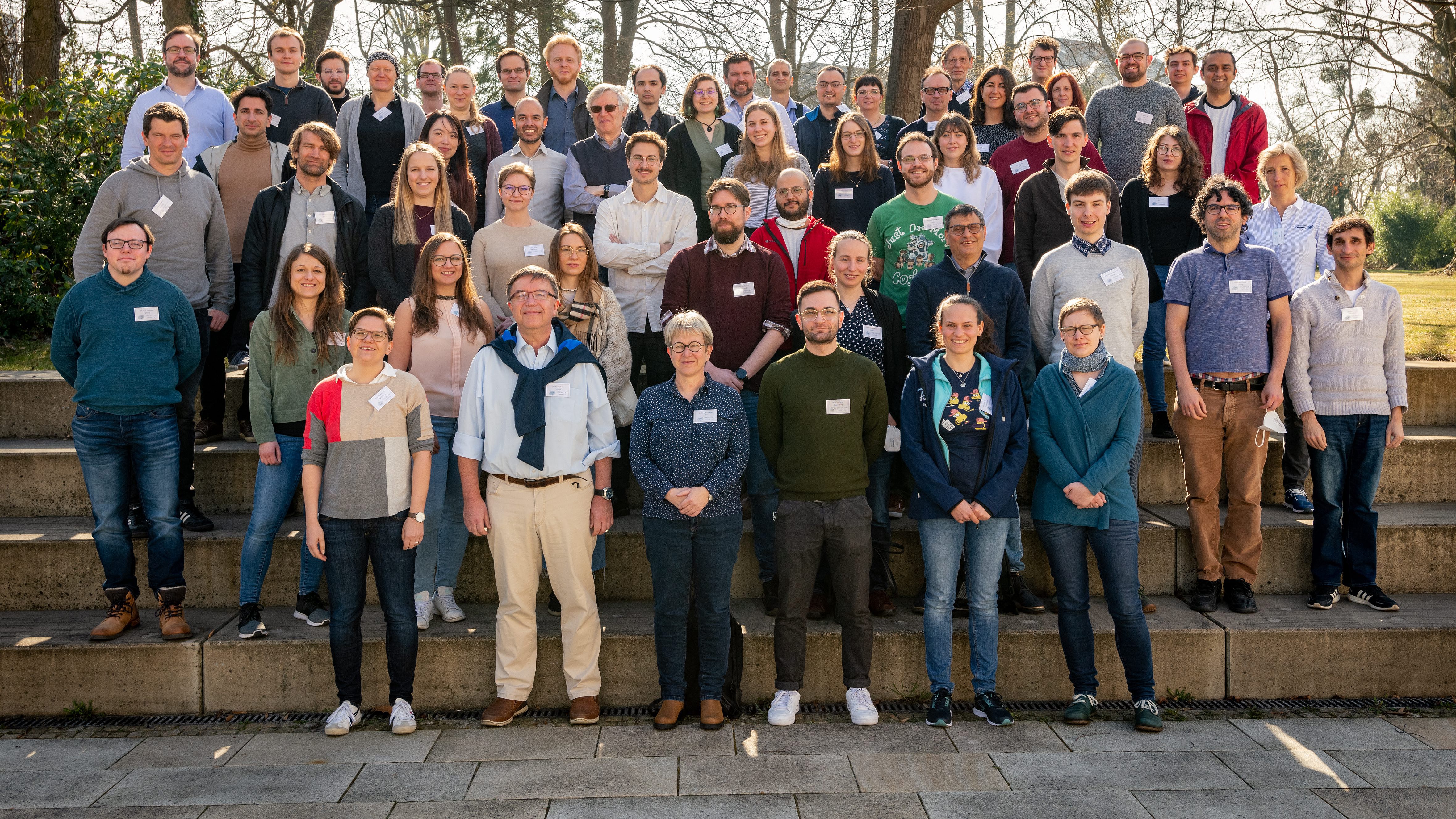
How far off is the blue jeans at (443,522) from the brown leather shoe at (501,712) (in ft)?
2.44

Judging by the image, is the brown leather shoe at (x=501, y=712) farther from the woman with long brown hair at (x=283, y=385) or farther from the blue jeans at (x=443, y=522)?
the woman with long brown hair at (x=283, y=385)

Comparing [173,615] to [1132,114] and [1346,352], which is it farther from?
[1132,114]

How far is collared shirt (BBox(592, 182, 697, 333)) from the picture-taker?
19.0ft

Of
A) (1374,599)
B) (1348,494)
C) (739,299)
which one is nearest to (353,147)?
(739,299)

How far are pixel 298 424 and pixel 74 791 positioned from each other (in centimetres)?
179

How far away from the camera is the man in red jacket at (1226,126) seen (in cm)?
707

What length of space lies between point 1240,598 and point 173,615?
531cm

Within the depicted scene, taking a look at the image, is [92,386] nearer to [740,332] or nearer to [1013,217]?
[740,332]

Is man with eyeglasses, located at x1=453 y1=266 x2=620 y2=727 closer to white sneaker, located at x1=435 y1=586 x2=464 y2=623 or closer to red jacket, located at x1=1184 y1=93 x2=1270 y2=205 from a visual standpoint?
white sneaker, located at x1=435 y1=586 x2=464 y2=623

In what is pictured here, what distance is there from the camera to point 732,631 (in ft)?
15.9

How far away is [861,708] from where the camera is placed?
475cm

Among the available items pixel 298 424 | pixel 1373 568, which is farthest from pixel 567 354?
pixel 1373 568

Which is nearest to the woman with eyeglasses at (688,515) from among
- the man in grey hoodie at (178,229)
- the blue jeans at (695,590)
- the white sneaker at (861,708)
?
the blue jeans at (695,590)

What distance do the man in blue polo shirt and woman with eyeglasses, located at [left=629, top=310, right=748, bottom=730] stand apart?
236 centimetres
